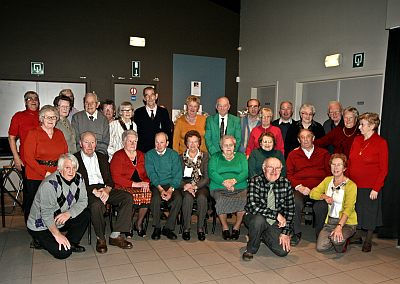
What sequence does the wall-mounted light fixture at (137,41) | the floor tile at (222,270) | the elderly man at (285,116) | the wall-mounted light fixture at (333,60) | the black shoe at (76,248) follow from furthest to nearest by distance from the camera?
the wall-mounted light fixture at (137,41)
the wall-mounted light fixture at (333,60)
the elderly man at (285,116)
the black shoe at (76,248)
the floor tile at (222,270)

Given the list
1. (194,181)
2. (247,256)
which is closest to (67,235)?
(194,181)

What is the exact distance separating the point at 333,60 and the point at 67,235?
425cm

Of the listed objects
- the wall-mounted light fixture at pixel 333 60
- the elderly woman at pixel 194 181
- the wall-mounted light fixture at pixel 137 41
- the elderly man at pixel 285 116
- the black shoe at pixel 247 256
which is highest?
the wall-mounted light fixture at pixel 137 41

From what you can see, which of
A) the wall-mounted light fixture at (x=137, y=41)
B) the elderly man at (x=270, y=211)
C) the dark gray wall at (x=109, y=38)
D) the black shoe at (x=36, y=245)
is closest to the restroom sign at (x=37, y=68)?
the dark gray wall at (x=109, y=38)

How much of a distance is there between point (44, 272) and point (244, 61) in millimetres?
5677

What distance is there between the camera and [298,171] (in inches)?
153

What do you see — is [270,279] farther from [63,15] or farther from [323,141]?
[63,15]

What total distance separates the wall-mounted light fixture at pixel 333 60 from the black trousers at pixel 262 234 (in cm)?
294

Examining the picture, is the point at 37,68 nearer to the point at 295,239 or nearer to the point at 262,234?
the point at 262,234

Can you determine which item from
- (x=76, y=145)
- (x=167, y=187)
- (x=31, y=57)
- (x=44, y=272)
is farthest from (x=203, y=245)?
(x=31, y=57)

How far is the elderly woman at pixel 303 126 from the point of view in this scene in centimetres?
407

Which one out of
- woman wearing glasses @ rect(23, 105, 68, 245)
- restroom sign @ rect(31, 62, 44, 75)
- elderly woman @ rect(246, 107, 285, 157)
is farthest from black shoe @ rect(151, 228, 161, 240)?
restroom sign @ rect(31, 62, 44, 75)

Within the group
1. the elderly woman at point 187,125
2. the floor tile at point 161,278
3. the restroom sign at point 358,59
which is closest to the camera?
the floor tile at point 161,278

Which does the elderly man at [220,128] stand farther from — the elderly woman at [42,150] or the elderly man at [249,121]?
the elderly woman at [42,150]
